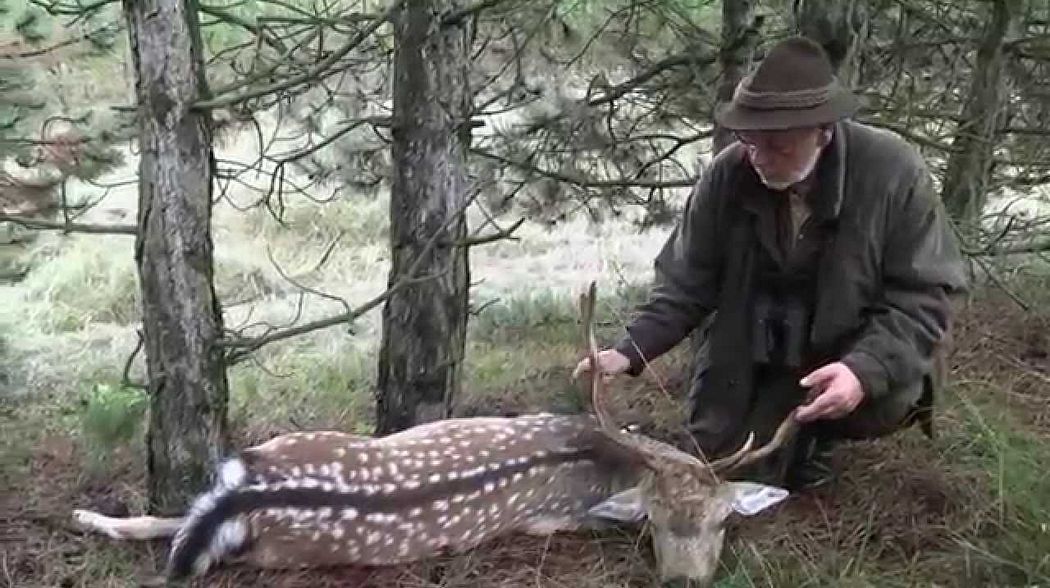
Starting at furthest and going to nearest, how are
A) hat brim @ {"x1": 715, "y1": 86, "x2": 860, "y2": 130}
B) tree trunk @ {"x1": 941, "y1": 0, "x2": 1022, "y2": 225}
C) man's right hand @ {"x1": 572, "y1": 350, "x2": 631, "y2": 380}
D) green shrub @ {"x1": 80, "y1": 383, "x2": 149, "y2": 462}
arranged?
tree trunk @ {"x1": 941, "y1": 0, "x2": 1022, "y2": 225} < green shrub @ {"x1": 80, "y1": 383, "x2": 149, "y2": 462} < man's right hand @ {"x1": 572, "y1": 350, "x2": 631, "y2": 380} < hat brim @ {"x1": 715, "y1": 86, "x2": 860, "y2": 130}

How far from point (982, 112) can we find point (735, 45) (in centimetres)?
201

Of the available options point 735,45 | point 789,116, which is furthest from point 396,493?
point 735,45

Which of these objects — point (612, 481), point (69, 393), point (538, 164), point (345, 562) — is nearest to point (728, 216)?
point (612, 481)

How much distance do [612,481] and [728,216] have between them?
3.16 feet

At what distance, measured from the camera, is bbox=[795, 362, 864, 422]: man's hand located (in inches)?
168

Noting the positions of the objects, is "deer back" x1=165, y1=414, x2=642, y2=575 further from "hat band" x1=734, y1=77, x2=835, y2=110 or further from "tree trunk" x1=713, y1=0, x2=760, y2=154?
"tree trunk" x1=713, y1=0, x2=760, y2=154

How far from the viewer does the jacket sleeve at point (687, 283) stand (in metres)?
4.84

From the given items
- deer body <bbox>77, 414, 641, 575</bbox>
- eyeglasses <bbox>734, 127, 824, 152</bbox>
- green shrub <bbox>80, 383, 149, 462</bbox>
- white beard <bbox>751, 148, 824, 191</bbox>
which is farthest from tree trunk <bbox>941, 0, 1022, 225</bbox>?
green shrub <bbox>80, 383, 149, 462</bbox>

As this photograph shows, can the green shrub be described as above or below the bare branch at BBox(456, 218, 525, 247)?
below

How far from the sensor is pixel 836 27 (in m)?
5.44

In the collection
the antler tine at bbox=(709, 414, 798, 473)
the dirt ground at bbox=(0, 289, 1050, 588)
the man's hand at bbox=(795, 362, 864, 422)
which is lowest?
the dirt ground at bbox=(0, 289, 1050, 588)

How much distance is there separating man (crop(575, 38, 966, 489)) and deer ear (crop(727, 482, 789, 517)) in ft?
0.85

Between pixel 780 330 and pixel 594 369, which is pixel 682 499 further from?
pixel 780 330

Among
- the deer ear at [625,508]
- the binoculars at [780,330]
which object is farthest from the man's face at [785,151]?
the deer ear at [625,508]
